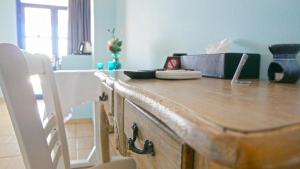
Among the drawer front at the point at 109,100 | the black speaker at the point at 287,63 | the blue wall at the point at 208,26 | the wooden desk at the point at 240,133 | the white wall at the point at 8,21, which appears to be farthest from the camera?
the white wall at the point at 8,21

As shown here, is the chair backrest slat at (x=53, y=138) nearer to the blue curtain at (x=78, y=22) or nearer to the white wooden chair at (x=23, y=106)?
the white wooden chair at (x=23, y=106)

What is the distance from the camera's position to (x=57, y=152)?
0.78 m

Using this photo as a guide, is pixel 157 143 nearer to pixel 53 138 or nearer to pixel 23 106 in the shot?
pixel 23 106

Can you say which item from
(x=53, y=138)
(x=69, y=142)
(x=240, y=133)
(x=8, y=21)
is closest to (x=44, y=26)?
(x=8, y=21)

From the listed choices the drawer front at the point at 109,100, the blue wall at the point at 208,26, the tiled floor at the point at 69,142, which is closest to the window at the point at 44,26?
the tiled floor at the point at 69,142

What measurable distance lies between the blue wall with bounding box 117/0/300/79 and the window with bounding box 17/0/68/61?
3.99 m

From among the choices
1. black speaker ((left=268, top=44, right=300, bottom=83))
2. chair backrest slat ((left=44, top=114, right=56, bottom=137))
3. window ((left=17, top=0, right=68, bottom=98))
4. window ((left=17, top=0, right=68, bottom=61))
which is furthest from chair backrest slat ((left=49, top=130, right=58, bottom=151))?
window ((left=17, top=0, right=68, bottom=61))

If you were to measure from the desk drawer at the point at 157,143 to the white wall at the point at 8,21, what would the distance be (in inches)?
212

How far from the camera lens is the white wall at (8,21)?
4.99 metres

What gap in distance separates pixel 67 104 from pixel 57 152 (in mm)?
1129

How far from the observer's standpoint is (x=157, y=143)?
40cm

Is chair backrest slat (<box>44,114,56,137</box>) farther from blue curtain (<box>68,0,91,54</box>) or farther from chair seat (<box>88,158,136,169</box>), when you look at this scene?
blue curtain (<box>68,0,91,54</box>)

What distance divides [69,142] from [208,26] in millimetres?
2014

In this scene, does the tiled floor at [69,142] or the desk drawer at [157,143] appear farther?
the tiled floor at [69,142]
